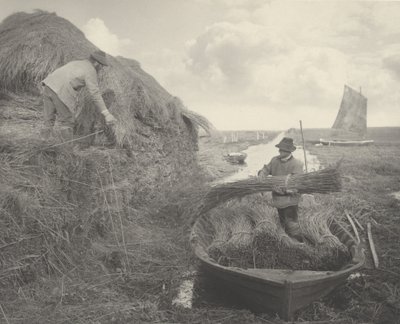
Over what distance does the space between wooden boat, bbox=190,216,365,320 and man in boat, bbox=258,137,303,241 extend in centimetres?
125

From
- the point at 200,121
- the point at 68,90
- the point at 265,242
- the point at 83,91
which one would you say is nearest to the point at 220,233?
the point at 265,242

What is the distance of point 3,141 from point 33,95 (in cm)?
288

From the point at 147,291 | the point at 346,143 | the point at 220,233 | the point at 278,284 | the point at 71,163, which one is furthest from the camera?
the point at 346,143

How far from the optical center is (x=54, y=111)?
22.6 ft

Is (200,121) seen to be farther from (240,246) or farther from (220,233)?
(240,246)

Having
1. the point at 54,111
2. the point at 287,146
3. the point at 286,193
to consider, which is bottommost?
the point at 286,193

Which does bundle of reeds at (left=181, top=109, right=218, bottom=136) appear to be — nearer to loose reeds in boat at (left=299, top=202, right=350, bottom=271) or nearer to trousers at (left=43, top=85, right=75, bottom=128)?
trousers at (left=43, top=85, right=75, bottom=128)

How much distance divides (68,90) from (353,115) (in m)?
46.1

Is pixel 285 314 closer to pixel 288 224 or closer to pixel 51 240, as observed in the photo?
pixel 288 224

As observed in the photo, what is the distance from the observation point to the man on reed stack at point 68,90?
657 cm

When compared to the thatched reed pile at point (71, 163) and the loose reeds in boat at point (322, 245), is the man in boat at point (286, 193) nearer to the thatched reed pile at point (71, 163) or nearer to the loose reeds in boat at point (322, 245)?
the loose reeds in boat at point (322, 245)

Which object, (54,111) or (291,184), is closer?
(291,184)

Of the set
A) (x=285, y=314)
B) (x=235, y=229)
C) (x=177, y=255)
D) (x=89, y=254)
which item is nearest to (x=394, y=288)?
(x=285, y=314)

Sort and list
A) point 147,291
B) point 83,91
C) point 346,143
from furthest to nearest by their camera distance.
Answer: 1. point 346,143
2. point 83,91
3. point 147,291
